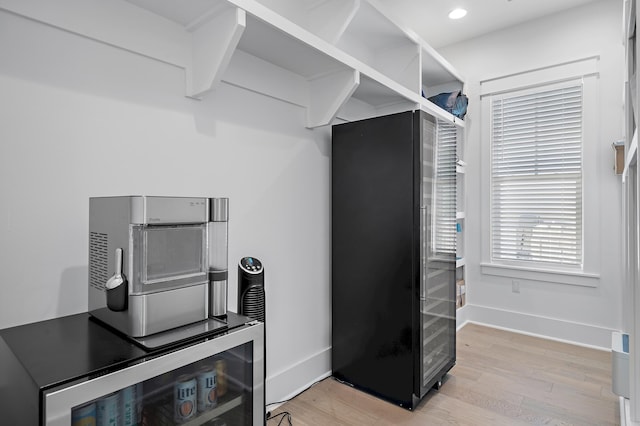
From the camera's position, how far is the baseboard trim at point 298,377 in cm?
206

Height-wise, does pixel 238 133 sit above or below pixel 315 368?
above

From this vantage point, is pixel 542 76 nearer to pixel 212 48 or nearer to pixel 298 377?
pixel 212 48

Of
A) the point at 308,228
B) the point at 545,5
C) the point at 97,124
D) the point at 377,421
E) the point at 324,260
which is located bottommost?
the point at 377,421

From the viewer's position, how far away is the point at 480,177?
11.8ft

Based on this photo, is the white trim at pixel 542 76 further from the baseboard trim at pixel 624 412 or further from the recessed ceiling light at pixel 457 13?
the baseboard trim at pixel 624 412

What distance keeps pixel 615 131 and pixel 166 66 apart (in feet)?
11.0

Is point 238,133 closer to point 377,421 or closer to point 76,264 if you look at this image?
point 76,264

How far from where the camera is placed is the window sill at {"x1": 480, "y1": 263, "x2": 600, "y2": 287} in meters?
3.07

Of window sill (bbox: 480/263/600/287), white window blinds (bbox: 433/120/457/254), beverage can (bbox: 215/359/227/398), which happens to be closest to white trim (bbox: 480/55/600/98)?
white window blinds (bbox: 433/120/457/254)

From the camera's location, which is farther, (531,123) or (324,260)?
(531,123)

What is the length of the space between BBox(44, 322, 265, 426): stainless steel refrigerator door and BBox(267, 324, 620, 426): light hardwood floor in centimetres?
93

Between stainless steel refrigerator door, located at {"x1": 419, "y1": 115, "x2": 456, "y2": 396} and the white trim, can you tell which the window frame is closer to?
the white trim

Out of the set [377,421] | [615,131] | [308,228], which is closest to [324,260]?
Answer: [308,228]

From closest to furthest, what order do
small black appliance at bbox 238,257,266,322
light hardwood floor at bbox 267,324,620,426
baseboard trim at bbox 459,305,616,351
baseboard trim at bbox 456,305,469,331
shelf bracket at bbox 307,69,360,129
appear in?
small black appliance at bbox 238,257,266,322
light hardwood floor at bbox 267,324,620,426
shelf bracket at bbox 307,69,360,129
baseboard trim at bbox 459,305,616,351
baseboard trim at bbox 456,305,469,331
